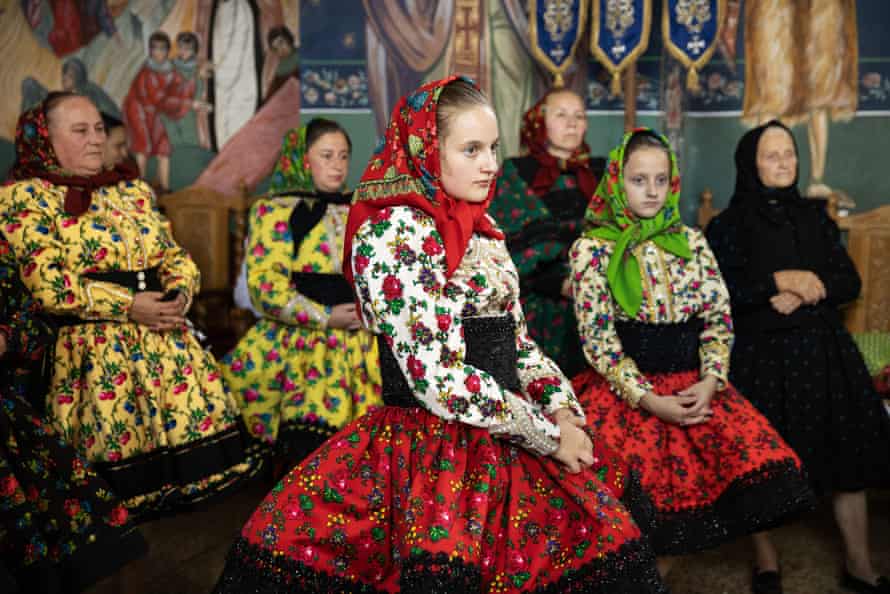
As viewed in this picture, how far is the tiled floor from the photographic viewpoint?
127 inches

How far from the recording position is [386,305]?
1.82 meters

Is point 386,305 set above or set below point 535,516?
above

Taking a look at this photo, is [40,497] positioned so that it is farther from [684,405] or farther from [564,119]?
[564,119]

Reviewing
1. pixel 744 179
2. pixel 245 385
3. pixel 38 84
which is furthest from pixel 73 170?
pixel 38 84

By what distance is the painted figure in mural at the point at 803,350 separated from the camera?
3.24 metres

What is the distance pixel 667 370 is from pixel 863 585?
121 cm

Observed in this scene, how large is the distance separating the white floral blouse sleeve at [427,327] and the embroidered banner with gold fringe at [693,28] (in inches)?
154

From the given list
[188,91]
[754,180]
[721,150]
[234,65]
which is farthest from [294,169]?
[188,91]

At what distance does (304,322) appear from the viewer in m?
3.52

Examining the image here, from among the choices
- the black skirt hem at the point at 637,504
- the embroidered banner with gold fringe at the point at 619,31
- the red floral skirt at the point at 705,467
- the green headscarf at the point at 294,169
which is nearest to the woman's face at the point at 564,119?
the green headscarf at the point at 294,169

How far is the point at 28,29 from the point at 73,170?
5312mm

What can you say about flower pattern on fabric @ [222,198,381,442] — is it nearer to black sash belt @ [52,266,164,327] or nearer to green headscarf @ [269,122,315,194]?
green headscarf @ [269,122,315,194]

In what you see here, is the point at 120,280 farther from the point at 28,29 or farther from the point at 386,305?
the point at 28,29

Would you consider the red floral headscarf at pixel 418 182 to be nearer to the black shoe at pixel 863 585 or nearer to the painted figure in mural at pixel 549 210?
the painted figure in mural at pixel 549 210
